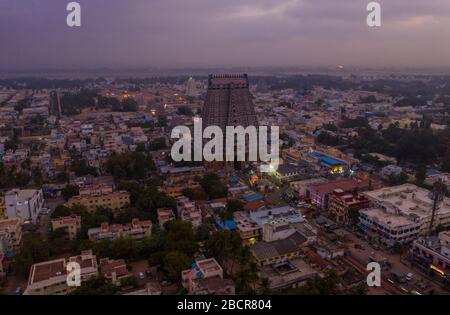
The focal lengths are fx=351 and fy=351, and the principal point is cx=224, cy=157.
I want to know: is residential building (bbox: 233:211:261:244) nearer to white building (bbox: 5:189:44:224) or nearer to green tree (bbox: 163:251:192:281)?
green tree (bbox: 163:251:192:281)

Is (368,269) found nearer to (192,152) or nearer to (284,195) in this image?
(284,195)

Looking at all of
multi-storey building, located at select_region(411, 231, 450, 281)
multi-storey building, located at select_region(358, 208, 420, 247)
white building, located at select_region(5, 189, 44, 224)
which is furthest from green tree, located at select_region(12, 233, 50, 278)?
multi-storey building, located at select_region(411, 231, 450, 281)

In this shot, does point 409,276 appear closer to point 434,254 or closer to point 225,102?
point 434,254

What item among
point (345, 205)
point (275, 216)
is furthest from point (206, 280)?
point (345, 205)

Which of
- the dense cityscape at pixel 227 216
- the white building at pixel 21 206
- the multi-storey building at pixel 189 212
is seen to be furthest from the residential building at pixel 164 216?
the white building at pixel 21 206

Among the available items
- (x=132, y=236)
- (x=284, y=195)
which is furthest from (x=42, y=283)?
(x=284, y=195)

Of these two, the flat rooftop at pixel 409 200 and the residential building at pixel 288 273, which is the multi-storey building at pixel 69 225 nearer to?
the residential building at pixel 288 273
